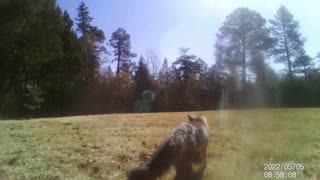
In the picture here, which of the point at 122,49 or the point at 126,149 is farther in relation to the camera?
the point at 122,49

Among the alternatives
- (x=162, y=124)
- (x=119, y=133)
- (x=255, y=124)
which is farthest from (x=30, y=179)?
(x=255, y=124)

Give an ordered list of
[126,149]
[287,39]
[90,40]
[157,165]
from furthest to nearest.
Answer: [90,40] → [287,39] → [126,149] → [157,165]

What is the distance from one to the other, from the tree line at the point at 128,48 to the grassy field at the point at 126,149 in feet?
42.7

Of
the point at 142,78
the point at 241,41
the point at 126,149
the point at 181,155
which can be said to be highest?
the point at 241,41

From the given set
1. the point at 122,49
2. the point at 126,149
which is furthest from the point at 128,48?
the point at 126,149

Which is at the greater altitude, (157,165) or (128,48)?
(128,48)

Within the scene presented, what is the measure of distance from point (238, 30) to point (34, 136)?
65.5ft

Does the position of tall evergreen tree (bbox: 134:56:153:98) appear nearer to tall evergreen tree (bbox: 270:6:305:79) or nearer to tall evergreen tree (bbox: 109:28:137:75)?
tall evergreen tree (bbox: 109:28:137:75)

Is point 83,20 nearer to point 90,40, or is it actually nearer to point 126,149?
point 90,40

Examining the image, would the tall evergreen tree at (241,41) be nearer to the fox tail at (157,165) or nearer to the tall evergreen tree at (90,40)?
the tall evergreen tree at (90,40)

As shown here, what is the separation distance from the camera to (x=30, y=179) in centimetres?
726

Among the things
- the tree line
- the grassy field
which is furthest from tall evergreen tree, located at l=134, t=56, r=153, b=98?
the grassy field

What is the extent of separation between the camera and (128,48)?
117 feet

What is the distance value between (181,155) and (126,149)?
341cm
